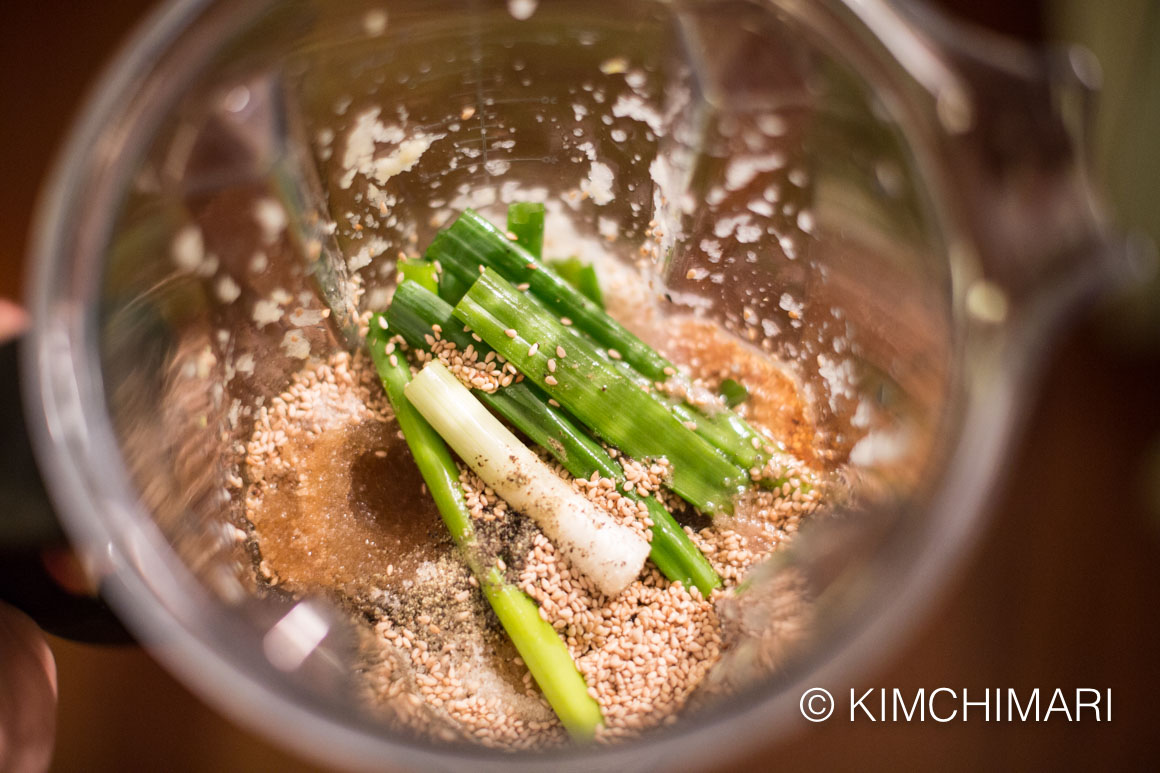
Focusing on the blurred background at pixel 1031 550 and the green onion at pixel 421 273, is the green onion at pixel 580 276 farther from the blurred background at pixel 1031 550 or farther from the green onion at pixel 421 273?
the blurred background at pixel 1031 550

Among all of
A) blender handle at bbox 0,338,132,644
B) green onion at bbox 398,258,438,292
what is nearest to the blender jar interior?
green onion at bbox 398,258,438,292

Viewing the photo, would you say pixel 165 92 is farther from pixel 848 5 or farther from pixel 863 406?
pixel 863 406

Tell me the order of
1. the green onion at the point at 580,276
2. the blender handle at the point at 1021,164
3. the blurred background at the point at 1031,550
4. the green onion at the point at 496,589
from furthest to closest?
the blurred background at the point at 1031,550 → the green onion at the point at 580,276 → the green onion at the point at 496,589 → the blender handle at the point at 1021,164

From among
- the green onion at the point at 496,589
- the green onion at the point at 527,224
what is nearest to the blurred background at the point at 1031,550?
the green onion at the point at 496,589

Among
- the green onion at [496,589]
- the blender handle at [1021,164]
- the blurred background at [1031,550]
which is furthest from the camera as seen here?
the blurred background at [1031,550]

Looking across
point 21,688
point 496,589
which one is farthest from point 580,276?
point 21,688

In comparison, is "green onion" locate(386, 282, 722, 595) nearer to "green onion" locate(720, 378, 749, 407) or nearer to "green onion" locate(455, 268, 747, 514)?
"green onion" locate(455, 268, 747, 514)
